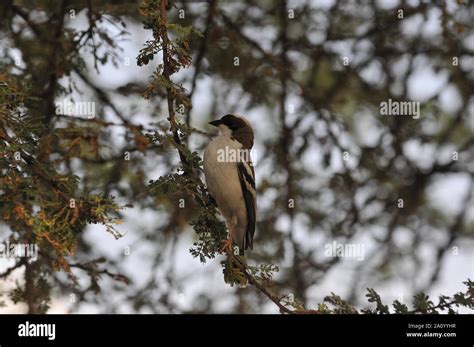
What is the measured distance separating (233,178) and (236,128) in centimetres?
70

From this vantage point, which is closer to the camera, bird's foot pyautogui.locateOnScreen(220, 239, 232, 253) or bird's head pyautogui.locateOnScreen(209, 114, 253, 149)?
bird's foot pyautogui.locateOnScreen(220, 239, 232, 253)

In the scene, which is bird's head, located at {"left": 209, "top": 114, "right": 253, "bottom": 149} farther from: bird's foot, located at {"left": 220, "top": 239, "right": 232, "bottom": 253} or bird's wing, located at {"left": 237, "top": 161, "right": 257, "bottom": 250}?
bird's foot, located at {"left": 220, "top": 239, "right": 232, "bottom": 253}

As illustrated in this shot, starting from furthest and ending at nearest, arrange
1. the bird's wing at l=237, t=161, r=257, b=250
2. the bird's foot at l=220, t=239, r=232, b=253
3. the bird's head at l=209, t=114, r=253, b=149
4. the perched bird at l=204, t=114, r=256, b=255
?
the bird's head at l=209, t=114, r=253, b=149, the bird's wing at l=237, t=161, r=257, b=250, the perched bird at l=204, t=114, r=256, b=255, the bird's foot at l=220, t=239, r=232, b=253

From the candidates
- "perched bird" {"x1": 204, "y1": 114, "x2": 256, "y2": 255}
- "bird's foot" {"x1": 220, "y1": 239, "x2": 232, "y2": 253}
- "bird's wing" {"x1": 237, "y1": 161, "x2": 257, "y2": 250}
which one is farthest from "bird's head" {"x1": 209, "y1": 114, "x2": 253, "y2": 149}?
"bird's foot" {"x1": 220, "y1": 239, "x2": 232, "y2": 253}

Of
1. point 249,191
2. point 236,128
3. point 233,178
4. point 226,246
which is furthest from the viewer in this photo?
point 236,128

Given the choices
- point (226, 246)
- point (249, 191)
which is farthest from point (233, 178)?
point (226, 246)

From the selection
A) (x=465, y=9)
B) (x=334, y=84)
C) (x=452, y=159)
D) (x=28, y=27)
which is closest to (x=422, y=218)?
(x=452, y=159)

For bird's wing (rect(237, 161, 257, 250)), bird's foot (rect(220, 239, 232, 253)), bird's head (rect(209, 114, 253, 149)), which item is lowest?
bird's foot (rect(220, 239, 232, 253))

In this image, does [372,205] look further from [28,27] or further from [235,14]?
[28,27]

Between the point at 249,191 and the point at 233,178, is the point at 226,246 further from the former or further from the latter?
the point at 249,191

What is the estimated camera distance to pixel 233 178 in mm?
6156

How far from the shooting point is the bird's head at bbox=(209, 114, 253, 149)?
6.57 m
